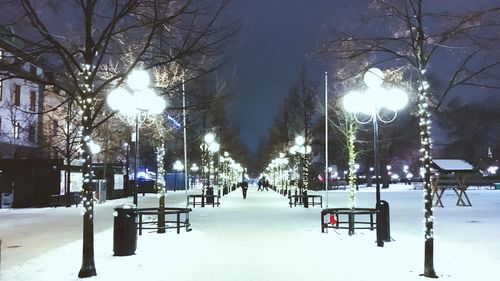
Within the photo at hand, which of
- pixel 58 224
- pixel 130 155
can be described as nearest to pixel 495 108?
pixel 130 155

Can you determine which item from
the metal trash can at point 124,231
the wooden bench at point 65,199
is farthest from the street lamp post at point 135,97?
the wooden bench at point 65,199

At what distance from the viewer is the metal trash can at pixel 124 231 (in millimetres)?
12548

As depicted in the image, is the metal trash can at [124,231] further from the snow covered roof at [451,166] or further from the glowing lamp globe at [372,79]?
the snow covered roof at [451,166]

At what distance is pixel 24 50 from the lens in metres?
11.0

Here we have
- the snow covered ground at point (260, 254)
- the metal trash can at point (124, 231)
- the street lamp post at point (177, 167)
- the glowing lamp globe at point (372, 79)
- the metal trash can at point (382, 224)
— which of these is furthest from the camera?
the street lamp post at point (177, 167)

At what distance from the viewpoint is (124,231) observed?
41.2 feet

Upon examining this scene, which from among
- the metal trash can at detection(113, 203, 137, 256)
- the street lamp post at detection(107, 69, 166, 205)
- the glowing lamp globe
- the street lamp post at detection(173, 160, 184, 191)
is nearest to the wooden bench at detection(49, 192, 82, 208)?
the street lamp post at detection(107, 69, 166, 205)

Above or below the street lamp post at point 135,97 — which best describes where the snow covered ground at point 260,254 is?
below

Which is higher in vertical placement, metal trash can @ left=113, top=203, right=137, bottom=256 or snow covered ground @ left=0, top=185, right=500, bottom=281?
metal trash can @ left=113, top=203, right=137, bottom=256

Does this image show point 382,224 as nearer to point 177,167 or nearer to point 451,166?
point 451,166

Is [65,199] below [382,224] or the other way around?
below

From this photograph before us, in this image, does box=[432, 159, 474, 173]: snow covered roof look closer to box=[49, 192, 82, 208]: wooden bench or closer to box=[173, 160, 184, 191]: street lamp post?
box=[49, 192, 82, 208]: wooden bench

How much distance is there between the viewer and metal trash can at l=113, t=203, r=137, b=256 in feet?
41.2

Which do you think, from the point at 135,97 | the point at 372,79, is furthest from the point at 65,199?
the point at 372,79
